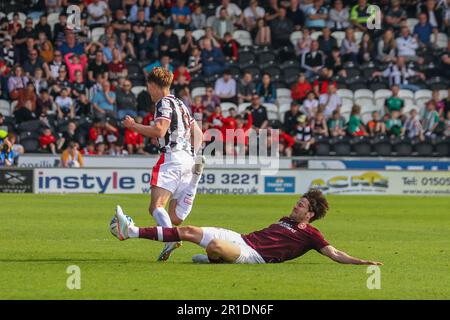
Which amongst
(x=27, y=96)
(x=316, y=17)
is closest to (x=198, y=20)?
(x=316, y=17)

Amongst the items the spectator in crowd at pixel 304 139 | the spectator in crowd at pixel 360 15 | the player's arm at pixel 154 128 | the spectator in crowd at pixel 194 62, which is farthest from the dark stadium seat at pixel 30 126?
the player's arm at pixel 154 128

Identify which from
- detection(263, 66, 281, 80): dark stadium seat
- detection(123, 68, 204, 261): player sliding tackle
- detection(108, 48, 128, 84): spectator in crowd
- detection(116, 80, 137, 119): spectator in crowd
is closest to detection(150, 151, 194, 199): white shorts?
detection(123, 68, 204, 261): player sliding tackle

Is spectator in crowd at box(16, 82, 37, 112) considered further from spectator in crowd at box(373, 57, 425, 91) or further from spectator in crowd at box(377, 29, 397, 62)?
spectator in crowd at box(377, 29, 397, 62)

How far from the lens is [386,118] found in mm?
33094

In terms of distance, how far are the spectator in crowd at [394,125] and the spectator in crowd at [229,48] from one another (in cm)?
510

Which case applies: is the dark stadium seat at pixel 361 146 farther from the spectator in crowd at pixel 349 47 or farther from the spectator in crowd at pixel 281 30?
the spectator in crowd at pixel 281 30

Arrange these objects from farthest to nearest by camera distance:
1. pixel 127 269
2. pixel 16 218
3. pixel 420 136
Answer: pixel 420 136 → pixel 16 218 → pixel 127 269

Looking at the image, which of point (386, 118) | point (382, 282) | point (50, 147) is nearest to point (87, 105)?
point (50, 147)

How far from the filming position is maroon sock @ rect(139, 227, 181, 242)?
12242mm

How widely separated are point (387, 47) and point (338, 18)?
192 centimetres

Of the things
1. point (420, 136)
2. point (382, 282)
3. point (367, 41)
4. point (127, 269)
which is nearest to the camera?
point (382, 282)

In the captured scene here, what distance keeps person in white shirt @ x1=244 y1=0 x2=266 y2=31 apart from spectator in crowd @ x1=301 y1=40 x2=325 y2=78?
2.21 m
